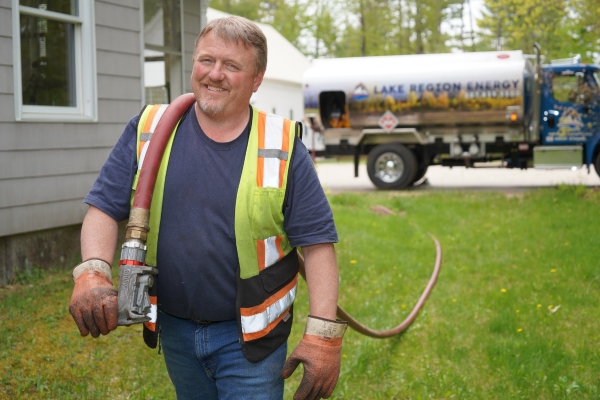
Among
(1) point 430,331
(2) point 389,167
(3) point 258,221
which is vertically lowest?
(1) point 430,331

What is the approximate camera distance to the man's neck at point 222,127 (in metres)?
2.59

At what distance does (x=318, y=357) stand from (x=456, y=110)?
15121 millimetres

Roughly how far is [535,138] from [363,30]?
25.3 meters

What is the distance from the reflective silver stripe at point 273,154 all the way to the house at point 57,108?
15.5 ft

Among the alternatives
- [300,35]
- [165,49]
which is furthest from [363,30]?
[165,49]

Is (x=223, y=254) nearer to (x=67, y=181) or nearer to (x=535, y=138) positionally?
(x=67, y=181)

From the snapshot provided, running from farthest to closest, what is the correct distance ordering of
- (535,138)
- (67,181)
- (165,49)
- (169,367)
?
(535,138) < (165,49) < (67,181) < (169,367)

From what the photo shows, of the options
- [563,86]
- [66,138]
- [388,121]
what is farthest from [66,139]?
[563,86]

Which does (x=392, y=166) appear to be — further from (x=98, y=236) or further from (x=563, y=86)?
(x=98, y=236)

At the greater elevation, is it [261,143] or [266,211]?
[261,143]

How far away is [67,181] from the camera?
24.8 ft

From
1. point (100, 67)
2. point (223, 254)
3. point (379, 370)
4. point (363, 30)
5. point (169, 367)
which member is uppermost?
point (363, 30)

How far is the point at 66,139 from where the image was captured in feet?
24.5

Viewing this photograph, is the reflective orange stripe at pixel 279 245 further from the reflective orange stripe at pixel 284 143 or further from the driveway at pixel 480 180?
the driveway at pixel 480 180
